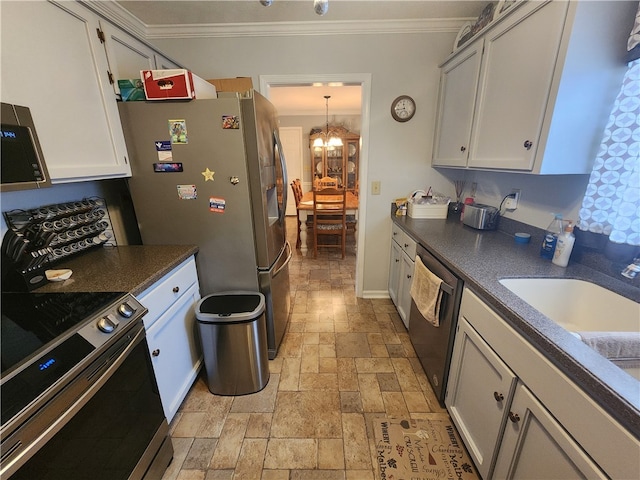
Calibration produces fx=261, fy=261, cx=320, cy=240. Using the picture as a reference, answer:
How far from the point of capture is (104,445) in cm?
88

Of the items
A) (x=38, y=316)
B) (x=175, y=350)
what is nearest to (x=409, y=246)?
(x=175, y=350)

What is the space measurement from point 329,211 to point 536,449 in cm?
309

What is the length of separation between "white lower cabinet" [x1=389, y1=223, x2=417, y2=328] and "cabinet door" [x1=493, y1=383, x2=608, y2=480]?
1103 millimetres

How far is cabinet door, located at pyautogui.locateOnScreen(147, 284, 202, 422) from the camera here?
1.29 metres

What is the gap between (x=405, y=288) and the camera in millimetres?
2160

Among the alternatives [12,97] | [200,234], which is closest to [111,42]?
[12,97]

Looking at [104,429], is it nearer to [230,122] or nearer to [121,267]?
[121,267]

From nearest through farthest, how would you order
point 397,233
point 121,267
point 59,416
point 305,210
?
point 59,416
point 121,267
point 397,233
point 305,210

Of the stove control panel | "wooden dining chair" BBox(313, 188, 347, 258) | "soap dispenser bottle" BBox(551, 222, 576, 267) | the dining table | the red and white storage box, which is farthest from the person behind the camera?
the dining table

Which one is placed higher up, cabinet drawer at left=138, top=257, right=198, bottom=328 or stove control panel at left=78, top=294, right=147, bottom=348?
stove control panel at left=78, top=294, right=147, bottom=348

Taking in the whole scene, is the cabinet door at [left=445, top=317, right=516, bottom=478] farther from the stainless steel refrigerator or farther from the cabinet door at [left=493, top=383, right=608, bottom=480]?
the stainless steel refrigerator

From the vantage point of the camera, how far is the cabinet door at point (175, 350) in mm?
1294

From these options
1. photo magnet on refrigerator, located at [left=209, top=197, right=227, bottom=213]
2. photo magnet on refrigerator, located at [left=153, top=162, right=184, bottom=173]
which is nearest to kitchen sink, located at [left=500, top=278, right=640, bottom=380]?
photo magnet on refrigerator, located at [left=209, top=197, right=227, bottom=213]

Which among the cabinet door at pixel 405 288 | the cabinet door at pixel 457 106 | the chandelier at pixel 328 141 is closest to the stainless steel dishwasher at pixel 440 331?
the cabinet door at pixel 405 288
